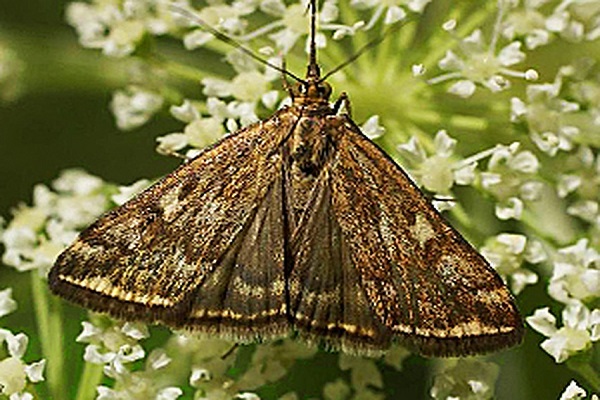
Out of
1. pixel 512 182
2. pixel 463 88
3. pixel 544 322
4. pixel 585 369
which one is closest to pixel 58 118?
pixel 463 88

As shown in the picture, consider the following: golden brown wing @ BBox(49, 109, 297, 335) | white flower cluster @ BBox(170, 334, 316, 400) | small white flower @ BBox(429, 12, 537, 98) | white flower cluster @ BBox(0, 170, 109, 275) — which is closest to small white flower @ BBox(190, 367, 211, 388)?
white flower cluster @ BBox(170, 334, 316, 400)

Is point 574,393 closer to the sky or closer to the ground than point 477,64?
closer to the ground

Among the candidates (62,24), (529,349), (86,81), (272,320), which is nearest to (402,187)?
(272,320)

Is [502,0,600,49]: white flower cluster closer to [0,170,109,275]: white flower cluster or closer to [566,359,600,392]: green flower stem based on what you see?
[566,359,600,392]: green flower stem

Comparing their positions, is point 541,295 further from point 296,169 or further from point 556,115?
point 296,169

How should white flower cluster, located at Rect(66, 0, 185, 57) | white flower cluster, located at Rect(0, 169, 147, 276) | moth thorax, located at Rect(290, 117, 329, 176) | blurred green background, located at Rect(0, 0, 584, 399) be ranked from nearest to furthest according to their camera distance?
moth thorax, located at Rect(290, 117, 329, 176) < white flower cluster, located at Rect(0, 169, 147, 276) < white flower cluster, located at Rect(66, 0, 185, 57) < blurred green background, located at Rect(0, 0, 584, 399)

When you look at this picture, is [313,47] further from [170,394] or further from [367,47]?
[170,394]
